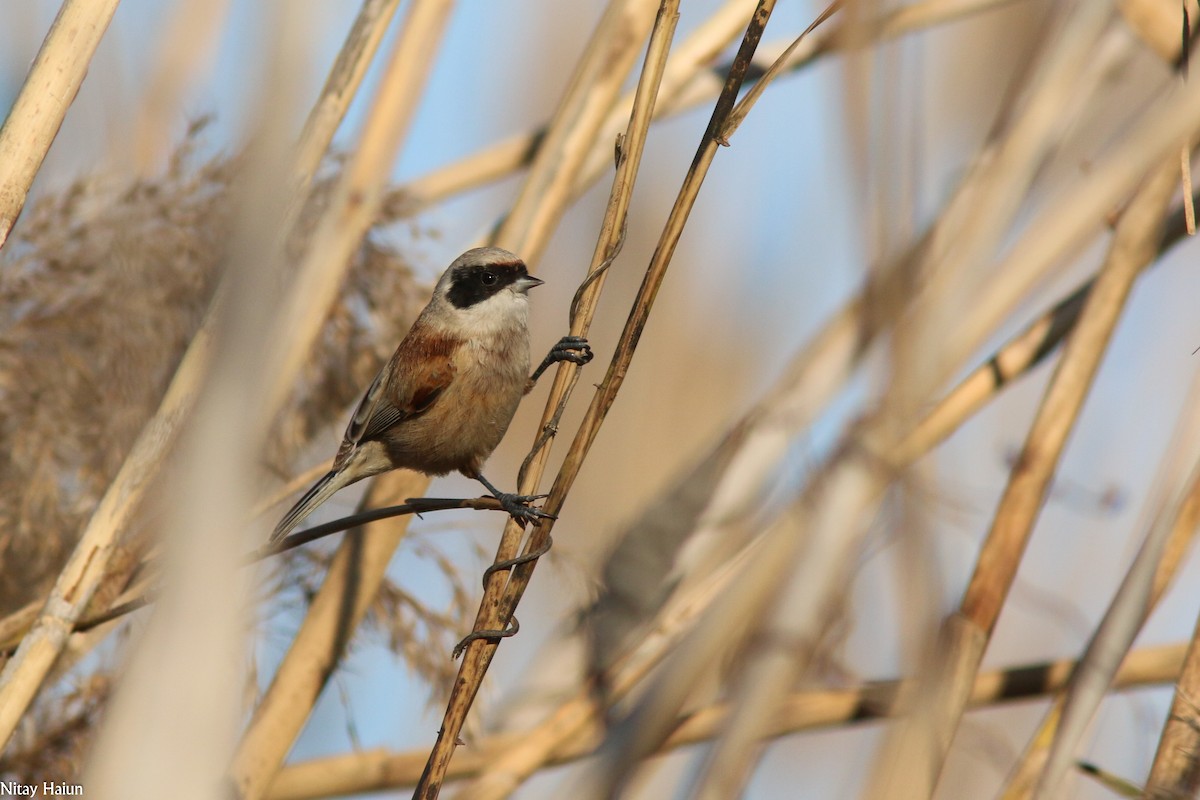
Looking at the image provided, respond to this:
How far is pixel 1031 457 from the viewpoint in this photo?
1.94m

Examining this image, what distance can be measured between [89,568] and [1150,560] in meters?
1.80

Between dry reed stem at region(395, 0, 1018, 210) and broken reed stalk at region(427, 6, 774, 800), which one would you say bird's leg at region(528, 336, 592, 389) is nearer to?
broken reed stalk at region(427, 6, 774, 800)

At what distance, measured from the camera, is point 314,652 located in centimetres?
217

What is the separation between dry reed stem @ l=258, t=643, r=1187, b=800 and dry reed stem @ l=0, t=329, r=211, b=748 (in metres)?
0.52

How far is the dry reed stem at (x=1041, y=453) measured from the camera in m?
1.78

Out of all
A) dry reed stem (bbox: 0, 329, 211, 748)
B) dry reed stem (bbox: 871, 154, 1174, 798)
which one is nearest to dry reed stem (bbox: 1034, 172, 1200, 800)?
dry reed stem (bbox: 871, 154, 1174, 798)

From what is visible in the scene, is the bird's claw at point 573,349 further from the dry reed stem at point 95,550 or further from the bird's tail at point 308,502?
the bird's tail at point 308,502

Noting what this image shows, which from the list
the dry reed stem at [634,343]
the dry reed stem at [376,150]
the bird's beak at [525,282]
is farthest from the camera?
the bird's beak at [525,282]

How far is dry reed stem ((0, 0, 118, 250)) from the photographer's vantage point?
149 cm

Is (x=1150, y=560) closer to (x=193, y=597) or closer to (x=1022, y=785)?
(x=1022, y=785)

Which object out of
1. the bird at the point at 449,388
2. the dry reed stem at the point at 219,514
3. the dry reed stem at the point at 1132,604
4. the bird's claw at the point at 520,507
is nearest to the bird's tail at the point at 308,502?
the bird at the point at 449,388

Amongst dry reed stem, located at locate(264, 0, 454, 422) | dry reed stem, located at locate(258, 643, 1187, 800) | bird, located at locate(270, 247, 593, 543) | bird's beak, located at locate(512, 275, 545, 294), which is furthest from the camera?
bird, located at locate(270, 247, 593, 543)

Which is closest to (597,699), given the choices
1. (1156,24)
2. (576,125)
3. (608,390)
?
(608,390)

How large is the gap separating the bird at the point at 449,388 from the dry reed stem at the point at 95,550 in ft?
2.59
